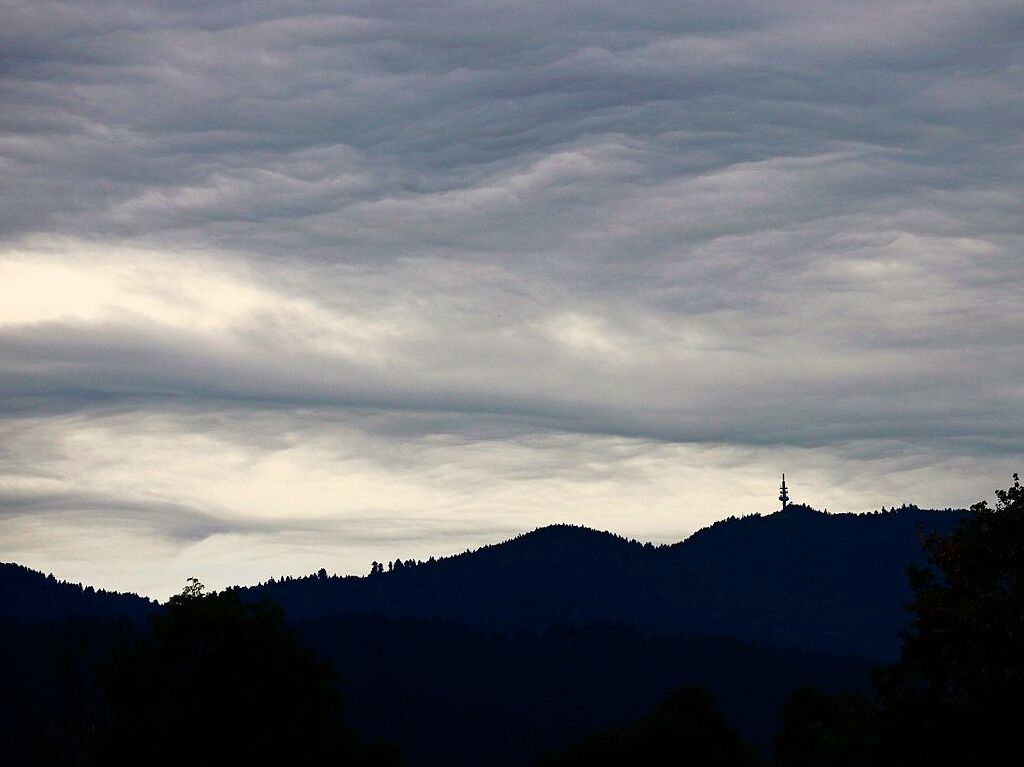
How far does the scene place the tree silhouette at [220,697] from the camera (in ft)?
262

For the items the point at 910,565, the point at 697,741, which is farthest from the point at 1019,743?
the point at 697,741

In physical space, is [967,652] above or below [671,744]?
below

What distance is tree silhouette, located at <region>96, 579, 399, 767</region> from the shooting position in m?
79.8

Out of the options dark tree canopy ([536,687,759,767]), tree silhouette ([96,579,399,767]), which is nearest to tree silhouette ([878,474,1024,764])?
tree silhouette ([96,579,399,767])

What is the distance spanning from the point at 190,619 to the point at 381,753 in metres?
11.2

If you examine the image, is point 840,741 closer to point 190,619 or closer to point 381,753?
point 381,753

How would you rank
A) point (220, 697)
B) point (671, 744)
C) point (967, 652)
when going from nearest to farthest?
point (967, 652) → point (220, 697) → point (671, 744)

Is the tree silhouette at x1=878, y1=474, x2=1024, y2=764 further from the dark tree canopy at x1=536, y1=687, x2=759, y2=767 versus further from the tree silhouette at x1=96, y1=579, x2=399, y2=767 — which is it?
the dark tree canopy at x1=536, y1=687, x2=759, y2=767

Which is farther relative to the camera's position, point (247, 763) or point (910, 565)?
point (247, 763)

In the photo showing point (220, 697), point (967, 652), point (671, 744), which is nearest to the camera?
point (967, 652)

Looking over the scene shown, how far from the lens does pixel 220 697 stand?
3209 inches

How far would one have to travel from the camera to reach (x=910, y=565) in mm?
54719

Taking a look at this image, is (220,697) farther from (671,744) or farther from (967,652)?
(671,744)

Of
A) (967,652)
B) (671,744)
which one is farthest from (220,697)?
(671,744)
